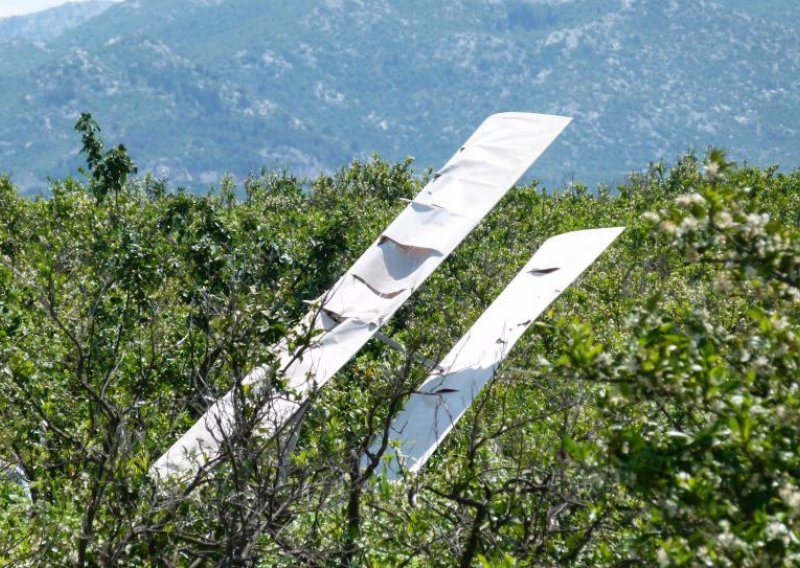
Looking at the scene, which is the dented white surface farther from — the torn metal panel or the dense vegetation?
the torn metal panel

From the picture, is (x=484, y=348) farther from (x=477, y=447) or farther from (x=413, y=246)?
(x=477, y=447)

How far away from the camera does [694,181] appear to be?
48.7 m

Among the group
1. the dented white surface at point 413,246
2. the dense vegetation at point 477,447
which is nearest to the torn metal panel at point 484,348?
the dense vegetation at point 477,447

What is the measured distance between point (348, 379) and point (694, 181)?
3334 cm

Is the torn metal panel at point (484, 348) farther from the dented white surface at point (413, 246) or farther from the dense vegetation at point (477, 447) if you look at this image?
the dented white surface at point (413, 246)

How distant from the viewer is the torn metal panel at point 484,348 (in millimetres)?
13805

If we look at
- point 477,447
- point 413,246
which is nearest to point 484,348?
point 413,246

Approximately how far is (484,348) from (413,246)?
1.97m

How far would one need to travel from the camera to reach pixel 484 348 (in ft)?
51.3

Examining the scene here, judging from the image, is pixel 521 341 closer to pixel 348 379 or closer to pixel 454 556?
pixel 348 379

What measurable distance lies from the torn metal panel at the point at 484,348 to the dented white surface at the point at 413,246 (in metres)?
1.18

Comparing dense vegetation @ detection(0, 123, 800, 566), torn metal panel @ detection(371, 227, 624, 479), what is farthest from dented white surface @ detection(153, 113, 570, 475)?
torn metal panel @ detection(371, 227, 624, 479)

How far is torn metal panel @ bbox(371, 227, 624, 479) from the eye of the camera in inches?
543

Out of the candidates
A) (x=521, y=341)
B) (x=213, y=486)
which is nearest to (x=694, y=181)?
(x=521, y=341)
